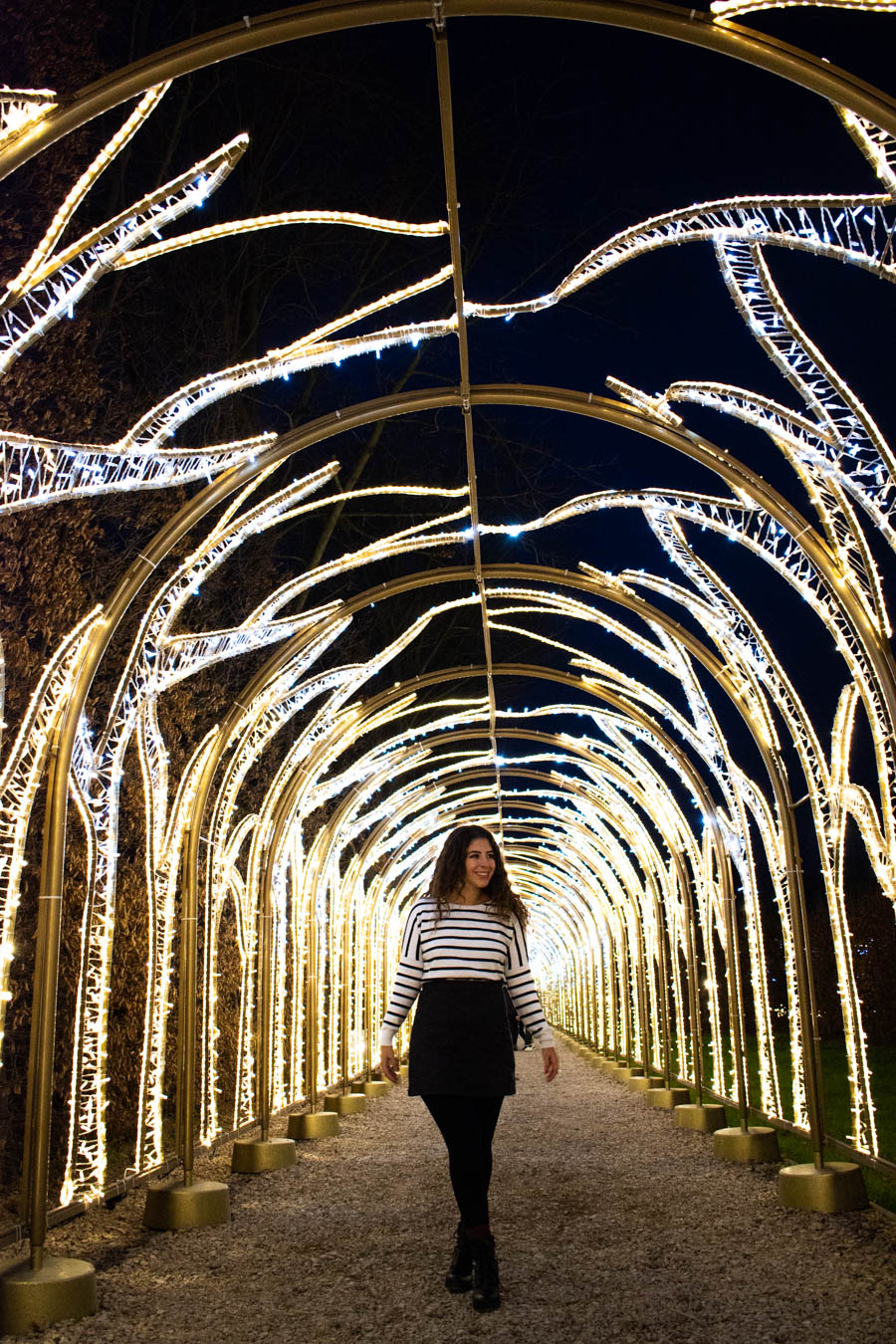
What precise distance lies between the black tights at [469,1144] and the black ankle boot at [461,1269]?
24 cm

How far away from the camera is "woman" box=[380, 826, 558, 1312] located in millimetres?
5098

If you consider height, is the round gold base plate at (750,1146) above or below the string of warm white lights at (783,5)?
below

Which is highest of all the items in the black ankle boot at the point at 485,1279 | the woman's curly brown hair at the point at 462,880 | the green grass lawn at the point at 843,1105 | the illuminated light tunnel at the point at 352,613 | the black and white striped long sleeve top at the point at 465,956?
the illuminated light tunnel at the point at 352,613

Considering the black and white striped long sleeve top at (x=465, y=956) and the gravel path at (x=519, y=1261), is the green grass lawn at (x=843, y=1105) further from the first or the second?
the black and white striped long sleeve top at (x=465, y=956)

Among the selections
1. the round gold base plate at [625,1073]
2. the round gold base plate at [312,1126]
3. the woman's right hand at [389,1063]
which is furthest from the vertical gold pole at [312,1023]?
the woman's right hand at [389,1063]

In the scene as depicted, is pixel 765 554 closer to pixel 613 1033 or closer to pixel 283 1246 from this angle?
pixel 283 1246

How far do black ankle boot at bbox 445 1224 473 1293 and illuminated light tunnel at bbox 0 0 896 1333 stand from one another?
161 centimetres

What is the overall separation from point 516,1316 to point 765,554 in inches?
147

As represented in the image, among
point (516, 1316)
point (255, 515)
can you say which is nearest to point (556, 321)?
point (255, 515)

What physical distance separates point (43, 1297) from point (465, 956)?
198 cm

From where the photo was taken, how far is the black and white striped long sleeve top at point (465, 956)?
541 cm

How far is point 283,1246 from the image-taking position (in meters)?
6.47

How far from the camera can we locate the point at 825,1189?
6762 mm

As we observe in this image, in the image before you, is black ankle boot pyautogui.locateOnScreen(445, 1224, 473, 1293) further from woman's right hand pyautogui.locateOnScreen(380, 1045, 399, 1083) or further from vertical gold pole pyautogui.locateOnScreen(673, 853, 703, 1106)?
vertical gold pole pyautogui.locateOnScreen(673, 853, 703, 1106)
